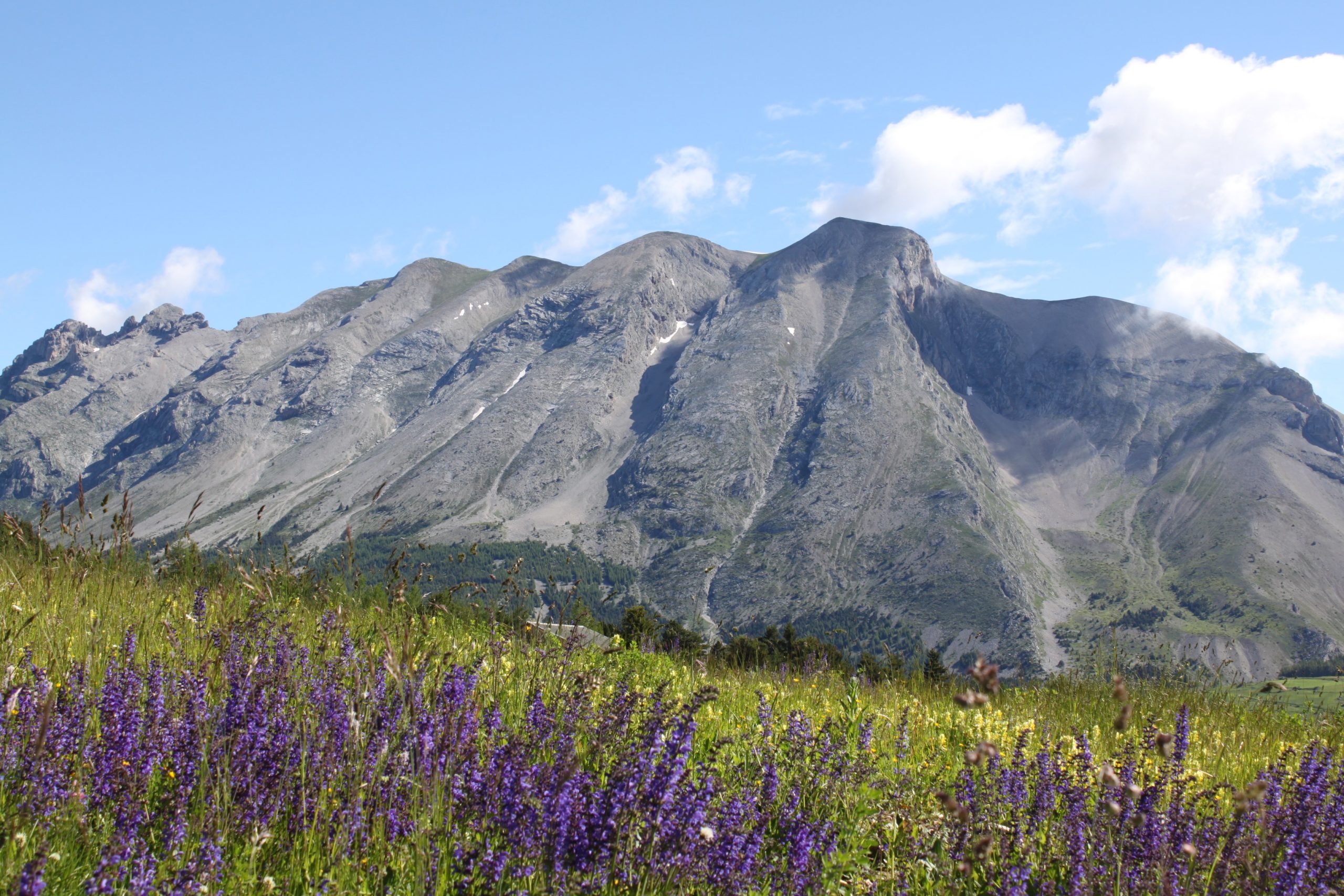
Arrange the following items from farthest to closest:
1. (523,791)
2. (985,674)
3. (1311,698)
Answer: (1311,698)
(523,791)
(985,674)

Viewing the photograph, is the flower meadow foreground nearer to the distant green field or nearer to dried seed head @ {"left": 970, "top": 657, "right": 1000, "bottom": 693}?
dried seed head @ {"left": 970, "top": 657, "right": 1000, "bottom": 693}

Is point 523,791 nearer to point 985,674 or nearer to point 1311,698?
point 985,674

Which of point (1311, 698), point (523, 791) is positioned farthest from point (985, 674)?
point (1311, 698)

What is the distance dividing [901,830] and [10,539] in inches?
556

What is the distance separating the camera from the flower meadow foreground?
4102mm

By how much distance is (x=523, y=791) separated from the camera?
432cm

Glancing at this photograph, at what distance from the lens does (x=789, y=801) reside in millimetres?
5465

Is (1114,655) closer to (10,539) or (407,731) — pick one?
(407,731)

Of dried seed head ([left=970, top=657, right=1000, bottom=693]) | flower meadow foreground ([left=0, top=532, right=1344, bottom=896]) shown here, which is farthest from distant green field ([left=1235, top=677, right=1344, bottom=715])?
dried seed head ([left=970, top=657, right=1000, bottom=693])

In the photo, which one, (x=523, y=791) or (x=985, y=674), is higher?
(x=985, y=674)

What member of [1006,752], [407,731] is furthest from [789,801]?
[1006,752]

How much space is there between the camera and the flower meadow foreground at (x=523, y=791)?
410 centimetres

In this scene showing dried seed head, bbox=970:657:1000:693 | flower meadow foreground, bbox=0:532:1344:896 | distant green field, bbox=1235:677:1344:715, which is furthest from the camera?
distant green field, bbox=1235:677:1344:715

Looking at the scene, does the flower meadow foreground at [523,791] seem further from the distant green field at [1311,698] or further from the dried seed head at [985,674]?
the distant green field at [1311,698]
